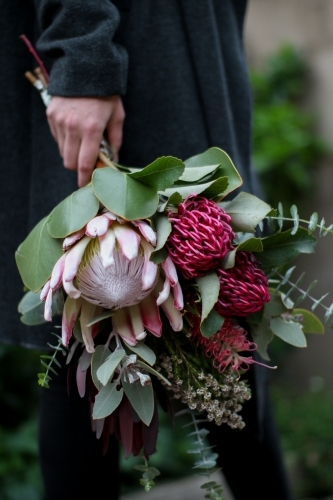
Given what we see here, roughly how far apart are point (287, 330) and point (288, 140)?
6.15ft

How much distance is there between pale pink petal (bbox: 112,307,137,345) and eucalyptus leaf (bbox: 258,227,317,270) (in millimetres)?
204

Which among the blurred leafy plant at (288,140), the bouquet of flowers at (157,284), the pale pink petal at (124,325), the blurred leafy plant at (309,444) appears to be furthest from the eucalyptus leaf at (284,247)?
the blurred leafy plant at (288,140)

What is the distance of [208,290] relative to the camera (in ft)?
2.61

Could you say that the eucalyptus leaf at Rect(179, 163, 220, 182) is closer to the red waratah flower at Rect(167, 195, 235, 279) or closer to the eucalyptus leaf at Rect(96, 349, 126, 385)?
the red waratah flower at Rect(167, 195, 235, 279)

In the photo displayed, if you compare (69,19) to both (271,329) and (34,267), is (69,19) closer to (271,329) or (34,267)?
(34,267)

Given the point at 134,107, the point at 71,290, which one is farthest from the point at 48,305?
the point at 134,107

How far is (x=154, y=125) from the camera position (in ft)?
3.74

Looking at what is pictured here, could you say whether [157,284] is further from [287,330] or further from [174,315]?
[287,330]

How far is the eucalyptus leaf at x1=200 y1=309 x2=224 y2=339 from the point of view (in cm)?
81

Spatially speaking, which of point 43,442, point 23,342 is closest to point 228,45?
point 23,342

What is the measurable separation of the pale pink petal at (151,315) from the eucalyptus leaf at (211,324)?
63mm

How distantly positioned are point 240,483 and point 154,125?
2.36 ft

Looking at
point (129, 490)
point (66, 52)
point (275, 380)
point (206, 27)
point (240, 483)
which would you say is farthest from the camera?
point (275, 380)

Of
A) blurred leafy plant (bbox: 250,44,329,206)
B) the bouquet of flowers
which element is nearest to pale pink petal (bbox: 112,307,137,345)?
the bouquet of flowers
